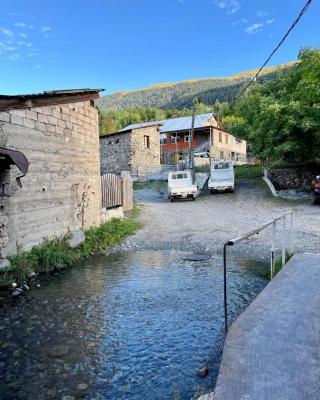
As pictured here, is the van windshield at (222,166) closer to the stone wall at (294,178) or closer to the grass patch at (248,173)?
the stone wall at (294,178)

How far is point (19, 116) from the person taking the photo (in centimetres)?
873

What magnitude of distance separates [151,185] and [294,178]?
479 inches

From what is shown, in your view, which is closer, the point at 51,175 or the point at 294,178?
the point at 51,175

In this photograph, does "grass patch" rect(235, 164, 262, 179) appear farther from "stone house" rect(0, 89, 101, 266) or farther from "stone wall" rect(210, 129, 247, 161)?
"stone house" rect(0, 89, 101, 266)

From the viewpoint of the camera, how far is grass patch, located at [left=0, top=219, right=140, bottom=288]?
8008mm

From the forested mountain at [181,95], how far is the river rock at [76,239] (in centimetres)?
10893

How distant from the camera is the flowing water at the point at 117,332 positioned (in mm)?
4027

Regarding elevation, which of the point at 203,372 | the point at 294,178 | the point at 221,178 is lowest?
the point at 203,372

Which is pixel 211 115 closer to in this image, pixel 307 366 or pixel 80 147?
pixel 80 147

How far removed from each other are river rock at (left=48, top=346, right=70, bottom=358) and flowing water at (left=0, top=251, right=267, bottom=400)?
14 millimetres

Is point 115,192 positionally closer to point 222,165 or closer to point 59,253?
point 59,253

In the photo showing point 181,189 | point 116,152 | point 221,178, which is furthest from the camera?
point 116,152

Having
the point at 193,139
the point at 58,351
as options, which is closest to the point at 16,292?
the point at 58,351

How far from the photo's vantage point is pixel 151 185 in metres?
30.8
